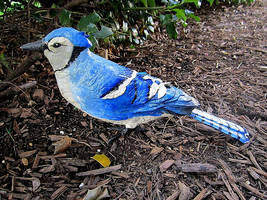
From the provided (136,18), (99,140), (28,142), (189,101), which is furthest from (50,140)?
(136,18)

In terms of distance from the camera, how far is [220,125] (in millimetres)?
1996

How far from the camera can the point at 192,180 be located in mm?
1900

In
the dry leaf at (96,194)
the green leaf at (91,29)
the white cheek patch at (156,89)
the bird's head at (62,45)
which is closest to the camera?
the bird's head at (62,45)

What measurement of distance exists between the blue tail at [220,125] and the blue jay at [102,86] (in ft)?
0.43

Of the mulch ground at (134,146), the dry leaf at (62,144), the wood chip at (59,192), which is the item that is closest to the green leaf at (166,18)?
the mulch ground at (134,146)

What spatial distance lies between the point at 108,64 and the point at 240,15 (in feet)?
15.1

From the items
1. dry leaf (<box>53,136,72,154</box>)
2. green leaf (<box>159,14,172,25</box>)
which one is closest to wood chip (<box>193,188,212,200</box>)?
dry leaf (<box>53,136,72,154</box>)

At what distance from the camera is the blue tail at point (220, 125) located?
197cm

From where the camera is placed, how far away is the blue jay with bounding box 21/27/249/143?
1646 mm

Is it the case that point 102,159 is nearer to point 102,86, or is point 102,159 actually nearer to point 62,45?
point 102,86

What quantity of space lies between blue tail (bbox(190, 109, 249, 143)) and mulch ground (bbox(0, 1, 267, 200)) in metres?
0.16

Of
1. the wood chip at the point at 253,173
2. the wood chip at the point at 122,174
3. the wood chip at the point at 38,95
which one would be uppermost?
the wood chip at the point at 38,95

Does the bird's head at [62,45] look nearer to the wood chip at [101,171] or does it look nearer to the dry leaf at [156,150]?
the wood chip at [101,171]

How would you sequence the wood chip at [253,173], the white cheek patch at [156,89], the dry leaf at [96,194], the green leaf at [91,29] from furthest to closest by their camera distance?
the green leaf at [91,29] → the wood chip at [253,173] → the white cheek patch at [156,89] → the dry leaf at [96,194]
